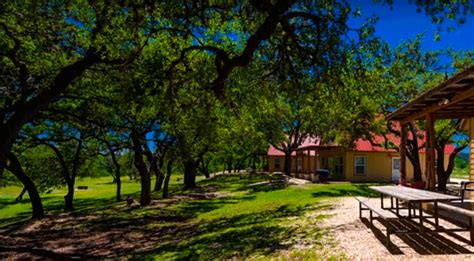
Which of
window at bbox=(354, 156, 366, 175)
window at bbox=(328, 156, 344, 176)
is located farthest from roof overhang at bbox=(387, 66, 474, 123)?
window at bbox=(328, 156, 344, 176)

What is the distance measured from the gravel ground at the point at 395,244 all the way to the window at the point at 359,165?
22275 millimetres

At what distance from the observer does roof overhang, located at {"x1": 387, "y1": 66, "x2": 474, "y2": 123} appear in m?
7.99

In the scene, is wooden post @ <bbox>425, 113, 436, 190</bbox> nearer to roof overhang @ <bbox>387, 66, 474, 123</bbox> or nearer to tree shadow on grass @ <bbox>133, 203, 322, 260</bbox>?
roof overhang @ <bbox>387, 66, 474, 123</bbox>

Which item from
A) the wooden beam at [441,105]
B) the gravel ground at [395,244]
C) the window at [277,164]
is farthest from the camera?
the window at [277,164]

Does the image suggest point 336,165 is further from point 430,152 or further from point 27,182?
point 27,182

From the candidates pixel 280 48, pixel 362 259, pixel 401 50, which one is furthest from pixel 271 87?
pixel 401 50

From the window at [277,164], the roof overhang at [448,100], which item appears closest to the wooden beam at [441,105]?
the roof overhang at [448,100]

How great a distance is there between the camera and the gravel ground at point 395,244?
21.9ft

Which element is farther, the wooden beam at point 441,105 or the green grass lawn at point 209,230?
the green grass lawn at point 209,230

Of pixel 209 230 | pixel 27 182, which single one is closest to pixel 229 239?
pixel 209 230

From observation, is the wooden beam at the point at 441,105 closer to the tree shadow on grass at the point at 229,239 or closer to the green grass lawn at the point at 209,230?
the green grass lawn at the point at 209,230

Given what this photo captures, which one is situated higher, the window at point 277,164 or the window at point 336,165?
the window at point 336,165

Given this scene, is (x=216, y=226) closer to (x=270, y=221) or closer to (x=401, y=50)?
(x=270, y=221)

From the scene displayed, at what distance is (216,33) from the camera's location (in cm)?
1380
